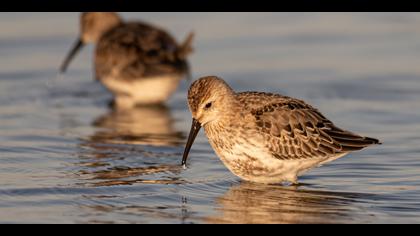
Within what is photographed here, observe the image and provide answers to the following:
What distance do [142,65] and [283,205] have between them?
Result: 19.3ft

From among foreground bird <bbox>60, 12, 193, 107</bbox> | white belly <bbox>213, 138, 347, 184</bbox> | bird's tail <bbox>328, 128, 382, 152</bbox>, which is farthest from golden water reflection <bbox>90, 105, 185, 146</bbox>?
bird's tail <bbox>328, 128, 382, 152</bbox>

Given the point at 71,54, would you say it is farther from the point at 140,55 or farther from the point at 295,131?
the point at 295,131

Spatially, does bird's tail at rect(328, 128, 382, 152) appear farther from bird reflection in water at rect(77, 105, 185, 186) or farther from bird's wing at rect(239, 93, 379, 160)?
bird reflection in water at rect(77, 105, 185, 186)

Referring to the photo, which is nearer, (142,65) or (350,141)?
(350,141)

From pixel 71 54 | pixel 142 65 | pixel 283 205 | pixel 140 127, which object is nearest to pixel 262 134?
pixel 283 205

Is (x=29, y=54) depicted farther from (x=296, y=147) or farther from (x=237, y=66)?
(x=296, y=147)

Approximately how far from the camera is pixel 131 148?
1176 cm

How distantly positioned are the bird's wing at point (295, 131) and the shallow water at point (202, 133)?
0.36 meters

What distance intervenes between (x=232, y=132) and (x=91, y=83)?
6476 mm

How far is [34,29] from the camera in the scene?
17297mm

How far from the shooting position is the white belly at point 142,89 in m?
14.6

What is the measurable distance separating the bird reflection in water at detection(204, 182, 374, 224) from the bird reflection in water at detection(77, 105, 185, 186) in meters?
0.80

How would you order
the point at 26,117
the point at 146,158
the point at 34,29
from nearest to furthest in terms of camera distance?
the point at 146,158 < the point at 26,117 < the point at 34,29
